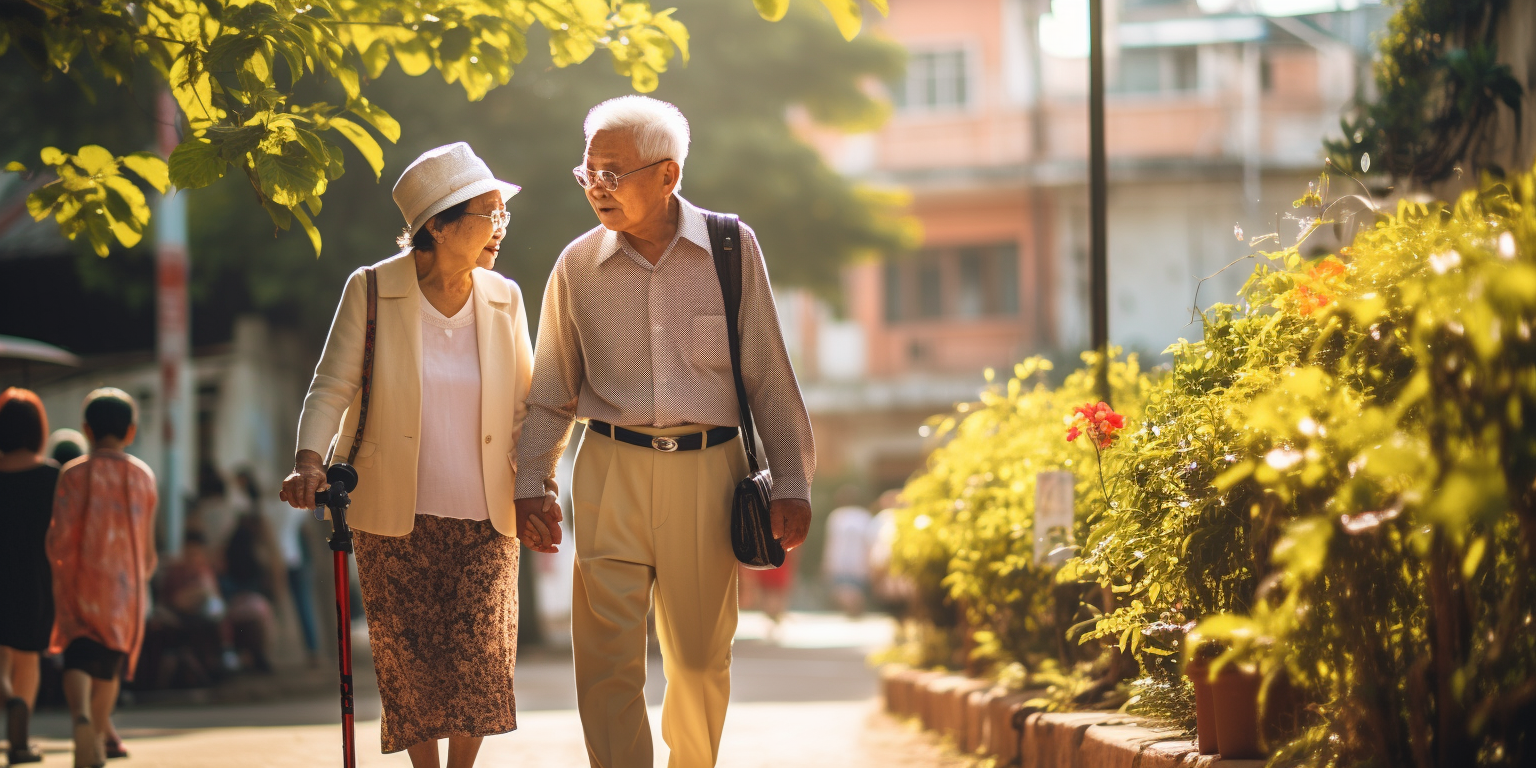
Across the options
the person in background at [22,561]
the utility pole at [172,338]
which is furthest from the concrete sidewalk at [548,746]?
the utility pole at [172,338]

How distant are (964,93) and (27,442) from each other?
2470 centimetres

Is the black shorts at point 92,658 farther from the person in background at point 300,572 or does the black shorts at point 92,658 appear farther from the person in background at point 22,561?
the person in background at point 300,572

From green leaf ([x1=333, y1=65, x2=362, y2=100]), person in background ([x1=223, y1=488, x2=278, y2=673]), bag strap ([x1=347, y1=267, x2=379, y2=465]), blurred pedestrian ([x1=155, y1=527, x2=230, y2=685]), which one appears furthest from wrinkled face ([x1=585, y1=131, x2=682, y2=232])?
person in background ([x1=223, y1=488, x2=278, y2=673])

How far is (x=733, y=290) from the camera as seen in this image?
4.59 metres

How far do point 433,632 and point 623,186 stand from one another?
1.42 meters

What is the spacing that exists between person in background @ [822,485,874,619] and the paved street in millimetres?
8379

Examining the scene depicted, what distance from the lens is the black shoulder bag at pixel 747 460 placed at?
4.43m

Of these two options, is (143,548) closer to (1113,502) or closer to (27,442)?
(27,442)

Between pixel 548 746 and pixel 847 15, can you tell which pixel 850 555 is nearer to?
pixel 548 746

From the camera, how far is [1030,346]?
2984 cm

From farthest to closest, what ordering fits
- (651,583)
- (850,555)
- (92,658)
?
(850,555) → (92,658) → (651,583)

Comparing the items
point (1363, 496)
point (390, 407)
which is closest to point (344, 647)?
point (390, 407)

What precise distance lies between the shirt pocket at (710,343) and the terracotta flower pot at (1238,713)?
63.2 inches

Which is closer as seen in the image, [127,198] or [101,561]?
[127,198]
